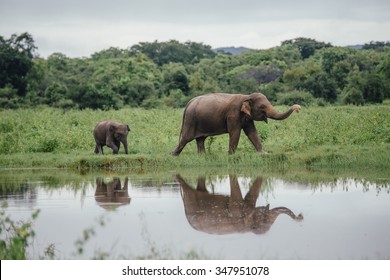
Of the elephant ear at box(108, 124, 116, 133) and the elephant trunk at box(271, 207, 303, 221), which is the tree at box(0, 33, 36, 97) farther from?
the elephant trunk at box(271, 207, 303, 221)

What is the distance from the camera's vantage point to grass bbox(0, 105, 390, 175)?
18128mm

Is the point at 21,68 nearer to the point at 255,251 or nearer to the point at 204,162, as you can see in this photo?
the point at 204,162

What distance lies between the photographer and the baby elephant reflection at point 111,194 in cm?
1309

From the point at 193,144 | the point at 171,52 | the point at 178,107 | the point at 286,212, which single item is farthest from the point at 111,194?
Answer: the point at 171,52

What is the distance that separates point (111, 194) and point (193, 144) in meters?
9.00

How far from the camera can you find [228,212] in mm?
11836

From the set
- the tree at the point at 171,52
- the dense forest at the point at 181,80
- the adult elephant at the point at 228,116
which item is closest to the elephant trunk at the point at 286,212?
the adult elephant at the point at 228,116

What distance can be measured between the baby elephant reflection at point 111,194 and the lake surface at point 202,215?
0.06 feet

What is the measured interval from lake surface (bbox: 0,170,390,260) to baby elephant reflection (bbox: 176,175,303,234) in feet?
0.05

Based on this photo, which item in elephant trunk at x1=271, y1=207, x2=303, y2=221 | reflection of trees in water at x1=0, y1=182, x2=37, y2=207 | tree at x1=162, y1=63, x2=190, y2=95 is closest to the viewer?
elephant trunk at x1=271, y1=207, x2=303, y2=221

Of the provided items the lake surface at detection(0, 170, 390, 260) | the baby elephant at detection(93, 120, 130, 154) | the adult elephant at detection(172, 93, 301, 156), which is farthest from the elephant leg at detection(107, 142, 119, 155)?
the lake surface at detection(0, 170, 390, 260)

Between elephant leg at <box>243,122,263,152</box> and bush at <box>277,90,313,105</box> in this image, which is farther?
bush at <box>277,90,313,105</box>

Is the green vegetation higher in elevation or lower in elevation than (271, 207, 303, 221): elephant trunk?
higher

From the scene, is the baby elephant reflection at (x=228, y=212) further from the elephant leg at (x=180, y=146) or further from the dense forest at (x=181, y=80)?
the dense forest at (x=181, y=80)
